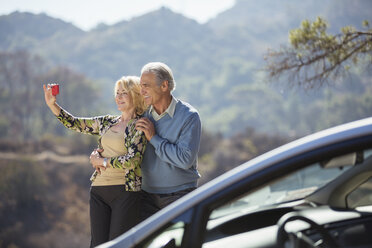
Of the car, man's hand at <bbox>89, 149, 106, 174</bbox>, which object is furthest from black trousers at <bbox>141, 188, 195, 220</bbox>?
the car

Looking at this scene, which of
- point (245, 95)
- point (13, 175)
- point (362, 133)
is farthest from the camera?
point (245, 95)

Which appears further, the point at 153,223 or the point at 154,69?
the point at 154,69

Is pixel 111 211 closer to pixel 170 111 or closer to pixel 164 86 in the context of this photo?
pixel 170 111

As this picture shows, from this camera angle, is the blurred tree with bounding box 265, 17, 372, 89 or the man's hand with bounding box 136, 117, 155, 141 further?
the blurred tree with bounding box 265, 17, 372, 89

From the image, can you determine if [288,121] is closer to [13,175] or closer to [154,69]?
[13,175]

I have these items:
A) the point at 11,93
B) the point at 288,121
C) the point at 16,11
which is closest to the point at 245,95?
the point at 288,121

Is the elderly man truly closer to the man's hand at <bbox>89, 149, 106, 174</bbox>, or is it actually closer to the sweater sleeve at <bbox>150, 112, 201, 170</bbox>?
the sweater sleeve at <bbox>150, 112, 201, 170</bbox>

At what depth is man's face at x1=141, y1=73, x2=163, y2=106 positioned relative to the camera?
8.82 feet

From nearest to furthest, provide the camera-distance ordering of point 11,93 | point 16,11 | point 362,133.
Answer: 1. point 362,133
2. point 11,93
3. point 16,11

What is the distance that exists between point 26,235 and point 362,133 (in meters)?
41.7

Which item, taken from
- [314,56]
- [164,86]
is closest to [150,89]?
[164,86]

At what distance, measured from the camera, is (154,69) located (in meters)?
2.70

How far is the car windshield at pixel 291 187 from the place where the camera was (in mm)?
1452

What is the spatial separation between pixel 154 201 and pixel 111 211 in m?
0.30
